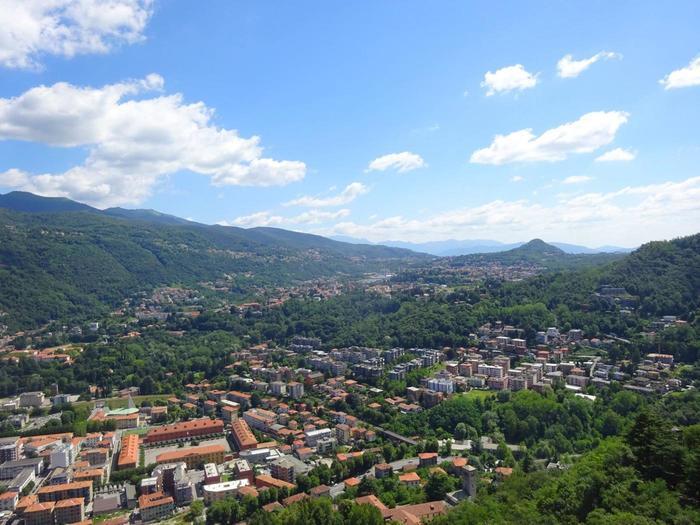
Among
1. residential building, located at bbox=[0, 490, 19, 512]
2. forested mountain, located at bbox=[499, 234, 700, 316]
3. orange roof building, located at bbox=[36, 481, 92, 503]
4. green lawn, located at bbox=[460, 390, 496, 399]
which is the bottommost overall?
residential building, located at bbox=[0, 490, 19, 512]

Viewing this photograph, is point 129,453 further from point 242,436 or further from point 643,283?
point 643,283

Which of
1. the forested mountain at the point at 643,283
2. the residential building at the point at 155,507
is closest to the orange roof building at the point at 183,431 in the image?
the residential building at the point at 155,507

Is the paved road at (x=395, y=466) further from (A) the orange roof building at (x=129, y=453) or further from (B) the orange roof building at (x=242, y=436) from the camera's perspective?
(A) the orange roof building at (x=129, y=453)

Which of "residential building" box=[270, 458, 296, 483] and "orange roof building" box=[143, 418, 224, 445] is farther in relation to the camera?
"orange roof building" box=[143, 418, 224, 445]

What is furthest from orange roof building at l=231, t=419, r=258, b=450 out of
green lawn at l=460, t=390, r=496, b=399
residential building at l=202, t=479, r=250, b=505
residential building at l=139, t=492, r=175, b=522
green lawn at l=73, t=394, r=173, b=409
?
green lawn at l=460, t=390, r=496, b=399

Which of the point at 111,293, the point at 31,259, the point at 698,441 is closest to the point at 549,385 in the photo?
the point at 698,441

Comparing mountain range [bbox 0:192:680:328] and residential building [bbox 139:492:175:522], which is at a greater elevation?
mountain range [bbox 0:192:680:328]

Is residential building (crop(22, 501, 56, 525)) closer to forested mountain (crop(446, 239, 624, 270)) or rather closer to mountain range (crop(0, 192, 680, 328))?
mountain range (crop(0, 192, 680, 328))

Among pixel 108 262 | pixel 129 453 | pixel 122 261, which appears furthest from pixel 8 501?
pixel 122 261

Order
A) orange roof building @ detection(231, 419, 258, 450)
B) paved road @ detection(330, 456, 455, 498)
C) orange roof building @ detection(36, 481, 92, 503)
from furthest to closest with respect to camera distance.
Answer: orange roof building @ detection(231, 419, 258, 450)
orange roof building @ detection(36, 481, 92, 503)
paved road @ detection(330, 456, 455, 498)
